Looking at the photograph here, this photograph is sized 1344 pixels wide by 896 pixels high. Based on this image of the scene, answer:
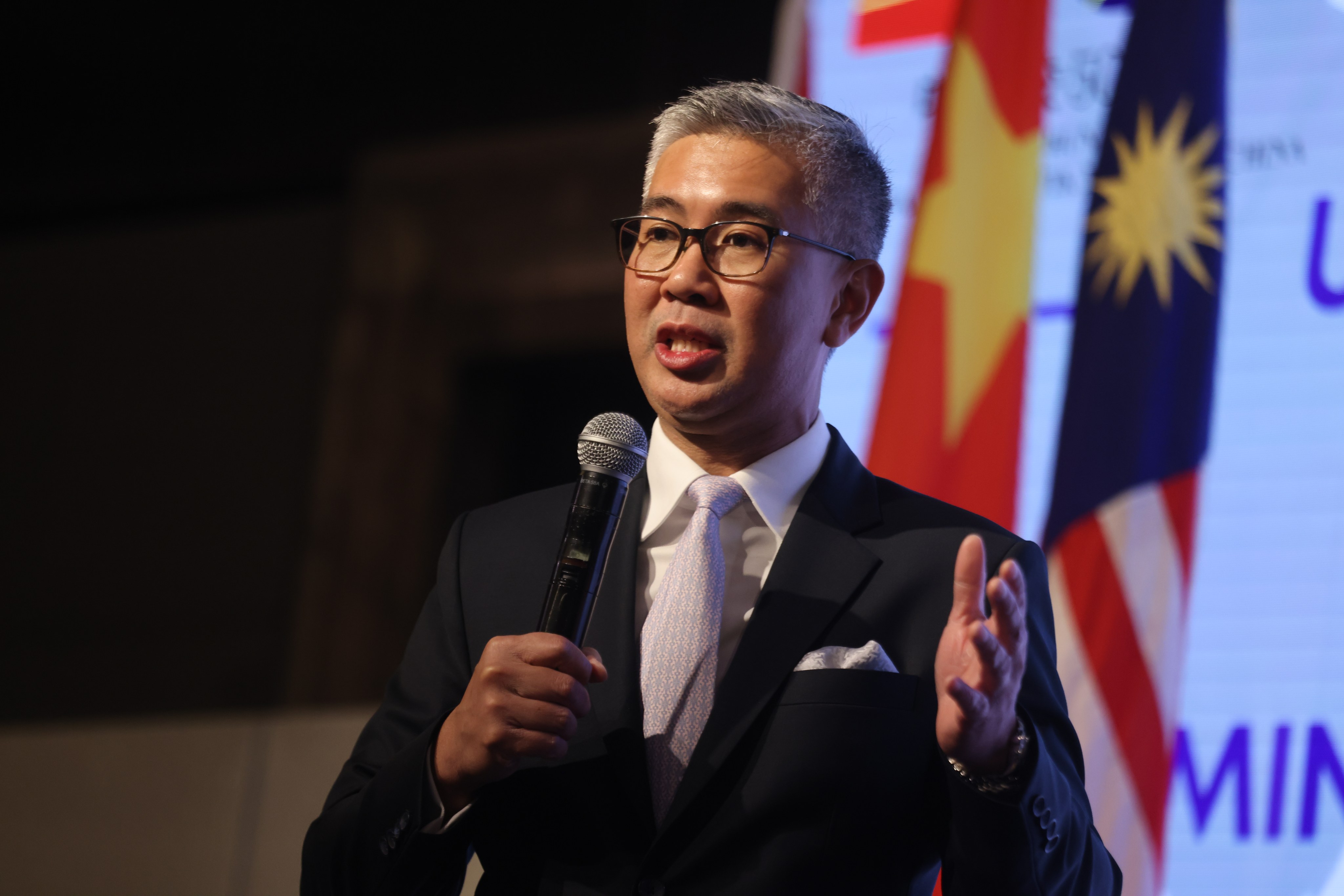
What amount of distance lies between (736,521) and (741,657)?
199mm

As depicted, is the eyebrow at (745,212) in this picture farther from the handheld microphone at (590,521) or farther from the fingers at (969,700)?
the fingers at (969,700)

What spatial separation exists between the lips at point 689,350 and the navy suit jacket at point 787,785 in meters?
0.21

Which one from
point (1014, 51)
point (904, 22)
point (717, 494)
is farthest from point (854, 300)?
point (904, 22)

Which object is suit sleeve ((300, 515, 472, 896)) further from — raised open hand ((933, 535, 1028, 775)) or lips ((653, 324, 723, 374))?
raised open hand ((933, 535, 1028, 775))

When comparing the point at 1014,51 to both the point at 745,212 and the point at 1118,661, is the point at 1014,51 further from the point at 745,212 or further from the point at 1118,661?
the point at 745,212

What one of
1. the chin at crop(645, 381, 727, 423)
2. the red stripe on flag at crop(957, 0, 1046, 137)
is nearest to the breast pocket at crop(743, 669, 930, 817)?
the chin at crop(645, 381, 727, 423)

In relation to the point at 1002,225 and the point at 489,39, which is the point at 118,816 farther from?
the point at 489,39

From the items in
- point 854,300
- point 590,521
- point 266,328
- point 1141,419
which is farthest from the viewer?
point 266,328

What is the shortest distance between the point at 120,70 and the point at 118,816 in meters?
3.22

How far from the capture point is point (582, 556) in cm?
119

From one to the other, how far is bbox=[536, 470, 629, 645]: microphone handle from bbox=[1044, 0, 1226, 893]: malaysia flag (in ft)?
4.49

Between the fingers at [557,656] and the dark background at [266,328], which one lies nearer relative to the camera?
the fingers at [557,656]

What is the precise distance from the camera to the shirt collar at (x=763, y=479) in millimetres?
1443

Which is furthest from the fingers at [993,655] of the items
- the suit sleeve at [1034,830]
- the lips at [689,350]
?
the lips at [689,350]
